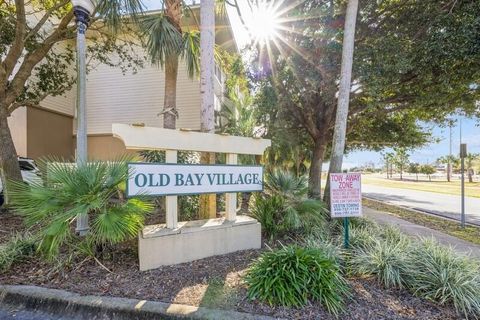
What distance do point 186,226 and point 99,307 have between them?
1.57 m

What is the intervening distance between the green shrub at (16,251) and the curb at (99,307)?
2.02 ft

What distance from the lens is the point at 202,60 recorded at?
200 inches

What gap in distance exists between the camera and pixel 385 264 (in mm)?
3469

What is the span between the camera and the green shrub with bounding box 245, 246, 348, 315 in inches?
111

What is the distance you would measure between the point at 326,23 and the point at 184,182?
688 cm

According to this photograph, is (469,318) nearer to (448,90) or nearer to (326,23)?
(448,90)

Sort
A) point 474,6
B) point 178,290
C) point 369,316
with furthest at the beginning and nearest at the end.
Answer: point 474,6
point 178,290
point 369,316

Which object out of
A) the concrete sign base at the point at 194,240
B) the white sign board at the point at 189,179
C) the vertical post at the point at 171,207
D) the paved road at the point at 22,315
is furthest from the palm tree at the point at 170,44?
the paved road at the point at 22,315

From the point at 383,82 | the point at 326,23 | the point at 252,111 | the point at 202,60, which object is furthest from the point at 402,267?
the point at 252,111

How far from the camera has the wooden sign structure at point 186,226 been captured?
3.61 metres

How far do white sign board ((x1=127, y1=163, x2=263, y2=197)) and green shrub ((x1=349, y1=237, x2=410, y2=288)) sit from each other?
1.98 metres

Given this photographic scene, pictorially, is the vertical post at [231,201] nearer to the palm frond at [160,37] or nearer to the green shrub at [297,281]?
the green shrub at [297,281]

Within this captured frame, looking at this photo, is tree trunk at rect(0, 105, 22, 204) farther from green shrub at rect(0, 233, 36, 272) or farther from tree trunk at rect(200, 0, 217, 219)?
tree trunk at rect(200, 0, 217, 219)

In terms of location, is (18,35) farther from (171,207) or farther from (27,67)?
(171,207)
